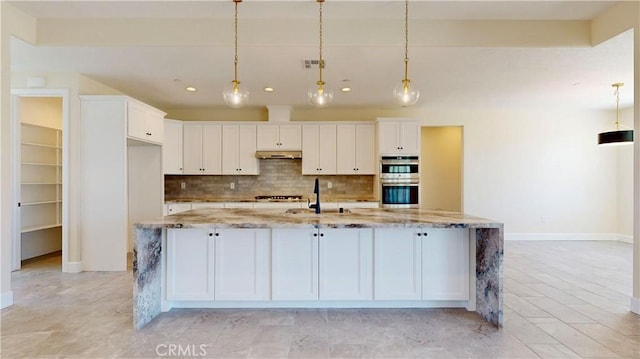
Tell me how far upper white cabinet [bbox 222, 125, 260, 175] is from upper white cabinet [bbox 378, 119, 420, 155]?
2.27 meters

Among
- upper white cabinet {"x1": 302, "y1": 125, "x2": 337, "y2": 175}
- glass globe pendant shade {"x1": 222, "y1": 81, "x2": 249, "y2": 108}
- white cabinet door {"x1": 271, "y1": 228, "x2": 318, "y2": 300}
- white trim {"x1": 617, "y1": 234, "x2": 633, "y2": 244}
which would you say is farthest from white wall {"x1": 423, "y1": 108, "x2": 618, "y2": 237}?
glass globe pendant shade {"x1": 222, "y1": 81, "x2": 249, "y2": 108}

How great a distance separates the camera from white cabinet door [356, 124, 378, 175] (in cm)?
→ 586

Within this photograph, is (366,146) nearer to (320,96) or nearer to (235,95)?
(320,96)

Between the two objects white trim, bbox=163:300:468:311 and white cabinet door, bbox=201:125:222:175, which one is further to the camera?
white cabinet door, bbox=201:125:222:175

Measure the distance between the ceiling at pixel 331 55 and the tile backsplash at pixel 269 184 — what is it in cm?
165

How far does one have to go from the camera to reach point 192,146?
5.88 metres

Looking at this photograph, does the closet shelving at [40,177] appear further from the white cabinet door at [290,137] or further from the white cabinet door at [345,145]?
the white cabinet door at [345,145]

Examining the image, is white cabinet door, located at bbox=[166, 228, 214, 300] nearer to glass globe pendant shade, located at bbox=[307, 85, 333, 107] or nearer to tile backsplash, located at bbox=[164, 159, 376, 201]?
glass globe pendant shade, located at bbox=[307, 85, 333, 107]

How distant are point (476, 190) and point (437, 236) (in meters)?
4.02

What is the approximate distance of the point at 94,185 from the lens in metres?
4.26

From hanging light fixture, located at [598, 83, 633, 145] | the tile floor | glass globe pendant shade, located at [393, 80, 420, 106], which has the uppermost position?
glass globe pendant shade, located at [393, 80, 420, 106]

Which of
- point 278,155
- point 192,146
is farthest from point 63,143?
point 278,155

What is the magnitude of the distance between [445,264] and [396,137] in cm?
308

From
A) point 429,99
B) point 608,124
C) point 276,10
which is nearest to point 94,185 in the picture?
point 276,10
